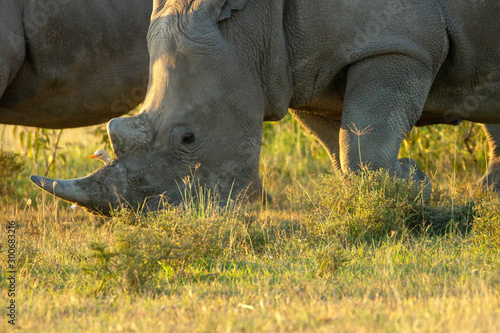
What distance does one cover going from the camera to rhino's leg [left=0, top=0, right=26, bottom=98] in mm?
5957

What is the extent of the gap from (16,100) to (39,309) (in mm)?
3208

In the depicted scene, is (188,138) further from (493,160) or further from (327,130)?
(493,160)

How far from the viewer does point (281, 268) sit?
4.33 meters

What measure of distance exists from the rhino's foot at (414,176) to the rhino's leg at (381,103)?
0.20m

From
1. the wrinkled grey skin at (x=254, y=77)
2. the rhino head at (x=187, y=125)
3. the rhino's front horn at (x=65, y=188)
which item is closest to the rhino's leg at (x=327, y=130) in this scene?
the wrinkled grey skin at (x=254, y=77)

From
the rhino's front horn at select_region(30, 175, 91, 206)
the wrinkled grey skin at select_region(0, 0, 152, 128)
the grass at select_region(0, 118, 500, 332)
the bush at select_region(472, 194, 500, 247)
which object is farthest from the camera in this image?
the wrinkled grey skin at select_region(0, 0, 152, 128)

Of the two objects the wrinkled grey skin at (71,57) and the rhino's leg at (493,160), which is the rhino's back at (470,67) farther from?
the wrinkled grey skin at (71,57)

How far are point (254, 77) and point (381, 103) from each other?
2.97 ft

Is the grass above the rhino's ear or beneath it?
beneath

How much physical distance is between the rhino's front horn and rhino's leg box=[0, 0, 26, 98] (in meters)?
1.43

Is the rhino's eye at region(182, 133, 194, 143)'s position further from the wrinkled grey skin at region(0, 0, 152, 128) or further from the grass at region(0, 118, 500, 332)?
the wrinkled grey skin at region(0, 0, 152, 128)

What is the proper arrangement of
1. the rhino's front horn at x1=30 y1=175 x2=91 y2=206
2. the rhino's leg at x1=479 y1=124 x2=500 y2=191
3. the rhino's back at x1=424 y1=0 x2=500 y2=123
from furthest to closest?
1. the rhino's leg at x1=479 y1=124 x2=500 y2=191
2. the rhino's back at x1=424 y1=0 x2=500 y2=123
3. the rhino's front horn at x1=30 y1=175 x2=91 y2=206

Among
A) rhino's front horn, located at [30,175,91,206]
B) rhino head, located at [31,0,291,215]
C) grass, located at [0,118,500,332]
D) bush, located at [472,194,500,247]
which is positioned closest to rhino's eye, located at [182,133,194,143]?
rhino head, located at [31,0,291,215]

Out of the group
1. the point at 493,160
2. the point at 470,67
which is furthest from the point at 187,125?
the point at 493,160
